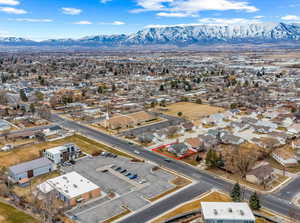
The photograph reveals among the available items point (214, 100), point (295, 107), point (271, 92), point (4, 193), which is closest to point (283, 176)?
point (4, 193)

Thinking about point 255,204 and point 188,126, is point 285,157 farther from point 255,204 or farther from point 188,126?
point 188,126

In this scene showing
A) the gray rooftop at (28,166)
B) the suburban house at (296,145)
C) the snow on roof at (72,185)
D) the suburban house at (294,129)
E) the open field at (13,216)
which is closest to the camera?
the open field at (13,216)

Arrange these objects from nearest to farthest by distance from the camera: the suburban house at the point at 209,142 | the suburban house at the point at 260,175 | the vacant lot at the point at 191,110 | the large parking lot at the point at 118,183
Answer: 1. the large parking lot at the point at 118,183
2. the suburban house at the point at 260,175
3. the suburban house at the point at 209,142
4. the vacant lot at the point at 191,110

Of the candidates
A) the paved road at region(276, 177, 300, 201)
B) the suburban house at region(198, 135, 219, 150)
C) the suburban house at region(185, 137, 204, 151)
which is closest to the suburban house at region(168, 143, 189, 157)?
the suburban house at region(185, 137, 204, 151)

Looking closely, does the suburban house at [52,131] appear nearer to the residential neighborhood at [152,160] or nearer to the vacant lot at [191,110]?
the residential neighborhood at [152,160]

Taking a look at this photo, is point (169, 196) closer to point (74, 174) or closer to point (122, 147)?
point (74, 174)

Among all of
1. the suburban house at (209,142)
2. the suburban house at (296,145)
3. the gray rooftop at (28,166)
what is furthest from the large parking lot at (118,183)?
the suburban house at (296,145)

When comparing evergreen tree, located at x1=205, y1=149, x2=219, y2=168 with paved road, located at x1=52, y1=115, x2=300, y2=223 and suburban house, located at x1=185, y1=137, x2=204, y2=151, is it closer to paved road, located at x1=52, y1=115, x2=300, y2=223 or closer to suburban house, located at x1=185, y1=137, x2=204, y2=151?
paved road, located at x1=52, y1=115, x2=300, y2=223
